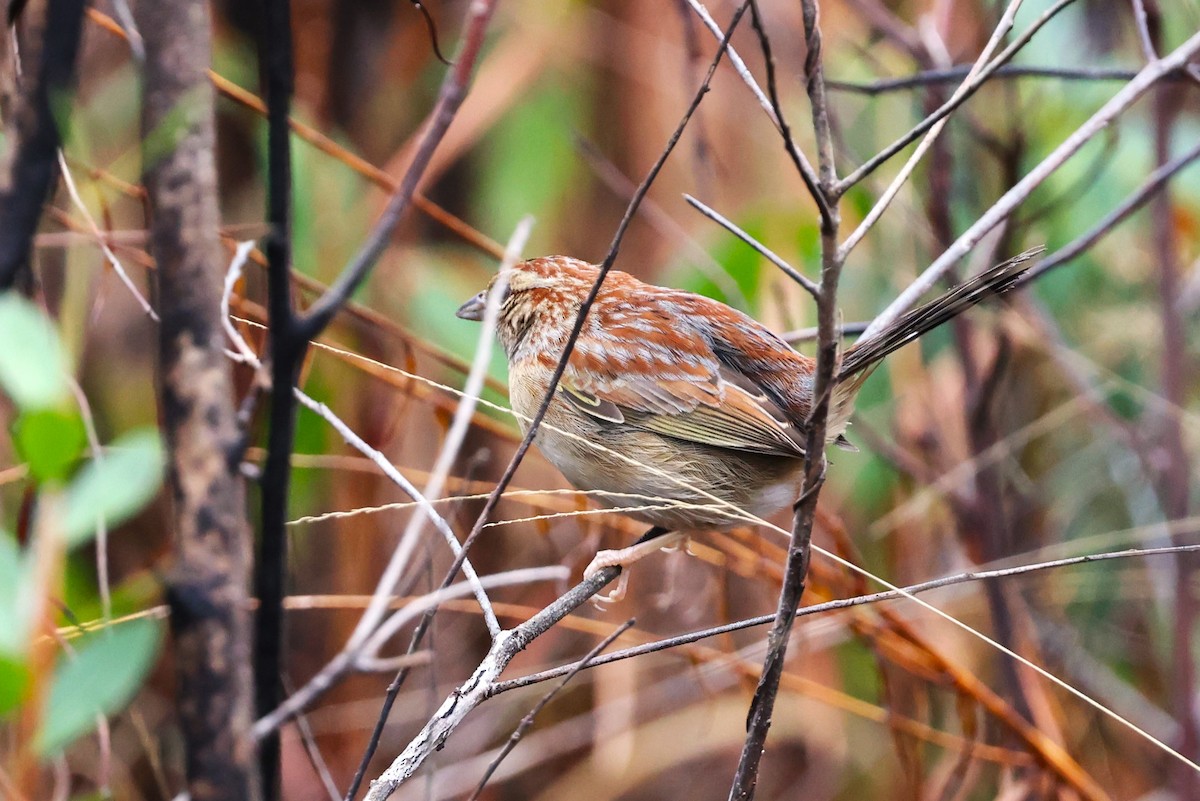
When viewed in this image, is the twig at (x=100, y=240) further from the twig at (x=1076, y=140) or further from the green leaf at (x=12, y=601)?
the twig at (x=1076, y=140)

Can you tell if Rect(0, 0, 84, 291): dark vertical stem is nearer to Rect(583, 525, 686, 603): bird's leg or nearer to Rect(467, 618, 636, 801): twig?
Rect(467, 618, 636, 801): twig

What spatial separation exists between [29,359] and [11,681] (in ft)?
0.77

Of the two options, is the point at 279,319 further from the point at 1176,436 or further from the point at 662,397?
the point at 1176,436

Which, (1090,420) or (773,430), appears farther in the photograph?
(1090,420)

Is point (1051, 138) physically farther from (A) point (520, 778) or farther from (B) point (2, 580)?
(B) point (2, 580)

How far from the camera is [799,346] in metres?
3.89

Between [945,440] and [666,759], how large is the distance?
5.70 feet

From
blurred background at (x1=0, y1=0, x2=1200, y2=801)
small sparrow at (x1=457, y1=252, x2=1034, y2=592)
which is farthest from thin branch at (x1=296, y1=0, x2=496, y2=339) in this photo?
blurred background at (x1=0, y1=0, x2=1200, y2=801)

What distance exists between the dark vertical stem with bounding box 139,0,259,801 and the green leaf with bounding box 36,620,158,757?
0.04 meters

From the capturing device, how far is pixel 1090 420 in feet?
16.0

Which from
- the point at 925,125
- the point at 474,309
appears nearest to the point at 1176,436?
the point at 474,309

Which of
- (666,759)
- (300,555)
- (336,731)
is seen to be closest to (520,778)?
(666,759)

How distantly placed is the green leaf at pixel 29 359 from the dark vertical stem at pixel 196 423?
88 mm

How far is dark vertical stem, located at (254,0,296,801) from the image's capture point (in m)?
0.94
